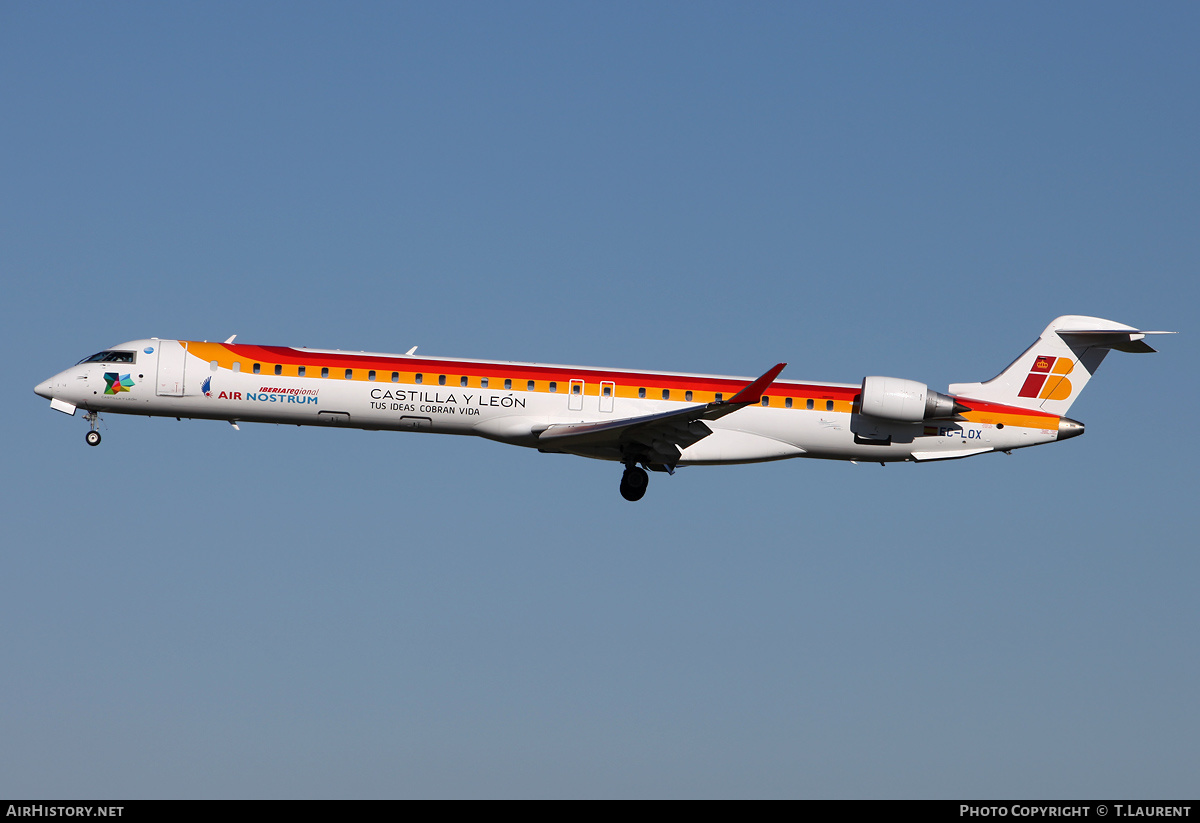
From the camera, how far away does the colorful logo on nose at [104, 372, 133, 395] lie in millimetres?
31531

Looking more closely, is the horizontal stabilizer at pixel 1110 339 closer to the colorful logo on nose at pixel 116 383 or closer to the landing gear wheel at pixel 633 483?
the landing gear wheel at pixel 633 483

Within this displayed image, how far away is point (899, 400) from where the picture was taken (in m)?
32.0

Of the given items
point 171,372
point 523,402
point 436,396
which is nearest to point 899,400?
point 523,402

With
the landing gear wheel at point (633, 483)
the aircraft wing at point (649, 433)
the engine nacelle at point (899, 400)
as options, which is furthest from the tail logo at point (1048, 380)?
the landing gear wheel at point (633, 483)

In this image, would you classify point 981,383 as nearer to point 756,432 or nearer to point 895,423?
point 895,423

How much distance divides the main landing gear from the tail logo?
22.8 m

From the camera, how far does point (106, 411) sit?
31.8 metres

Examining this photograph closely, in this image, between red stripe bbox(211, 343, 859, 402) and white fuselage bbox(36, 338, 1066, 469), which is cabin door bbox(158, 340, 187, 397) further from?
red stripe bbox(211, 343, 859, 402)

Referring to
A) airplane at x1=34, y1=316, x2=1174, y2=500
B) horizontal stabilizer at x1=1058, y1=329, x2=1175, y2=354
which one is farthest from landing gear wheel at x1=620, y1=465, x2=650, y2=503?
horizontal stabilizer at x1=1058, y1=329, x2=1175, y2=354

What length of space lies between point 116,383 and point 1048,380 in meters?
23.1

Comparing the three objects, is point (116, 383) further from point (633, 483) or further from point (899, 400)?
point (899, 400)
